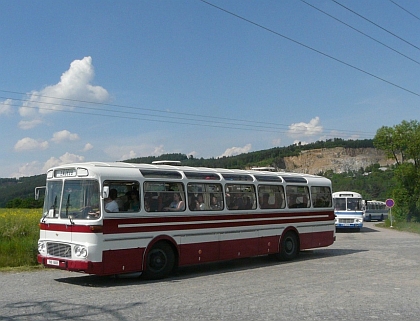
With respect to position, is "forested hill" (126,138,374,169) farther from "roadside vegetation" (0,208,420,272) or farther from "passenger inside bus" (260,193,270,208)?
"passenger inside bus" (260,193,270,208)

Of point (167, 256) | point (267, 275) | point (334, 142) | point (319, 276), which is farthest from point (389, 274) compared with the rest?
point (334, 142)

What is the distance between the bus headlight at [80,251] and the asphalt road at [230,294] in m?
0.70

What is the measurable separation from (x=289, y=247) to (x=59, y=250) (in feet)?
26.4

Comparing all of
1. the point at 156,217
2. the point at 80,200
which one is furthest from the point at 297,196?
the point at 80,200

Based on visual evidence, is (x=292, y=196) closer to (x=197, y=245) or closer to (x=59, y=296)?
(x=197, y=245)

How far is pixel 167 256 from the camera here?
1362cm

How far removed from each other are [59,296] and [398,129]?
155 ft

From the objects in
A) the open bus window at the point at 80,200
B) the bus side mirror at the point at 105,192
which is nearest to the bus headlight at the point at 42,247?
the open bus window at the point at 80,200

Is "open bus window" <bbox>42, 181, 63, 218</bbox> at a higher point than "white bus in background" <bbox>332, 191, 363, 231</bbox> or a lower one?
higher

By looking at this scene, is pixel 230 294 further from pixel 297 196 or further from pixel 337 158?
pixel 337 158

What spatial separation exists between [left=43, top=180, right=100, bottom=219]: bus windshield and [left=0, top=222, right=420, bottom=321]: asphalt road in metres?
1.58

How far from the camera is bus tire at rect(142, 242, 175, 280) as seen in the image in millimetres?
13148

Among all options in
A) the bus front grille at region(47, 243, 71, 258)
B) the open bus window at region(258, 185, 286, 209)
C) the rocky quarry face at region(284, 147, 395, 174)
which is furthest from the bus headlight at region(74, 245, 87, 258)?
the rocky quarry face at region(284, 147, 395, 174)

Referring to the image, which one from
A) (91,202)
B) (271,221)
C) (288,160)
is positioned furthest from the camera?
(288,160)
